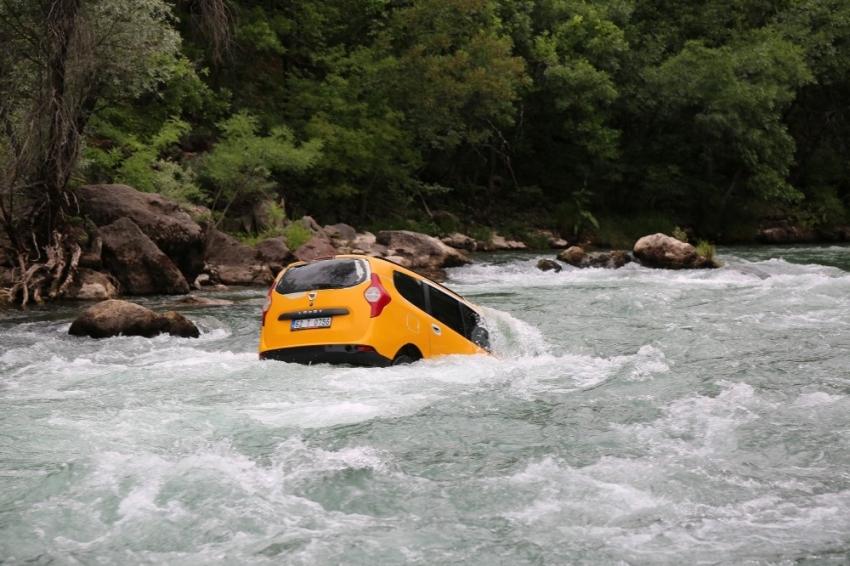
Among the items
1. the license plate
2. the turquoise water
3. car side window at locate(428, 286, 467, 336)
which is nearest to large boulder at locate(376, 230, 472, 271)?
the turquoise water

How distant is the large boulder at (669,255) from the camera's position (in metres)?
23.7

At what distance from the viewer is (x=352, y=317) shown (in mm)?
8664

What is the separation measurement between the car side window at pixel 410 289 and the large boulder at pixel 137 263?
9.97 meters

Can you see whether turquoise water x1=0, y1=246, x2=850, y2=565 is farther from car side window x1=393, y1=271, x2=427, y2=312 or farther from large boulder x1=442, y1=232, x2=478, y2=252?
large boulder x1=442, y1=232, x2=478, y2=252

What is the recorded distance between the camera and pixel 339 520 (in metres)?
4.96

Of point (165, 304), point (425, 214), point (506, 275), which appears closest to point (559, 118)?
point (425, 214)

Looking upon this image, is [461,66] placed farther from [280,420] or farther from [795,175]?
[280,420]

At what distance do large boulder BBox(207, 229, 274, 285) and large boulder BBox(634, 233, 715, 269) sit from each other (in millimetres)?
10371

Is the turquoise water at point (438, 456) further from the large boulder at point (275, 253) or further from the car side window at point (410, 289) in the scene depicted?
the large boulder at point (275, 253)

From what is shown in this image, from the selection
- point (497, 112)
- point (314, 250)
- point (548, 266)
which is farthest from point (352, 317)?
point (497, 112)

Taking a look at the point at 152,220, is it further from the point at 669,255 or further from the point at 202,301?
the point at 669,255

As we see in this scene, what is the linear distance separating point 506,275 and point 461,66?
11319 mm

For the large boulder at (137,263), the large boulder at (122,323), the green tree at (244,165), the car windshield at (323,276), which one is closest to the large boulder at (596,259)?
the green tree at (244,165)

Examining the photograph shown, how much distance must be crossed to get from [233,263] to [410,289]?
1248cm
